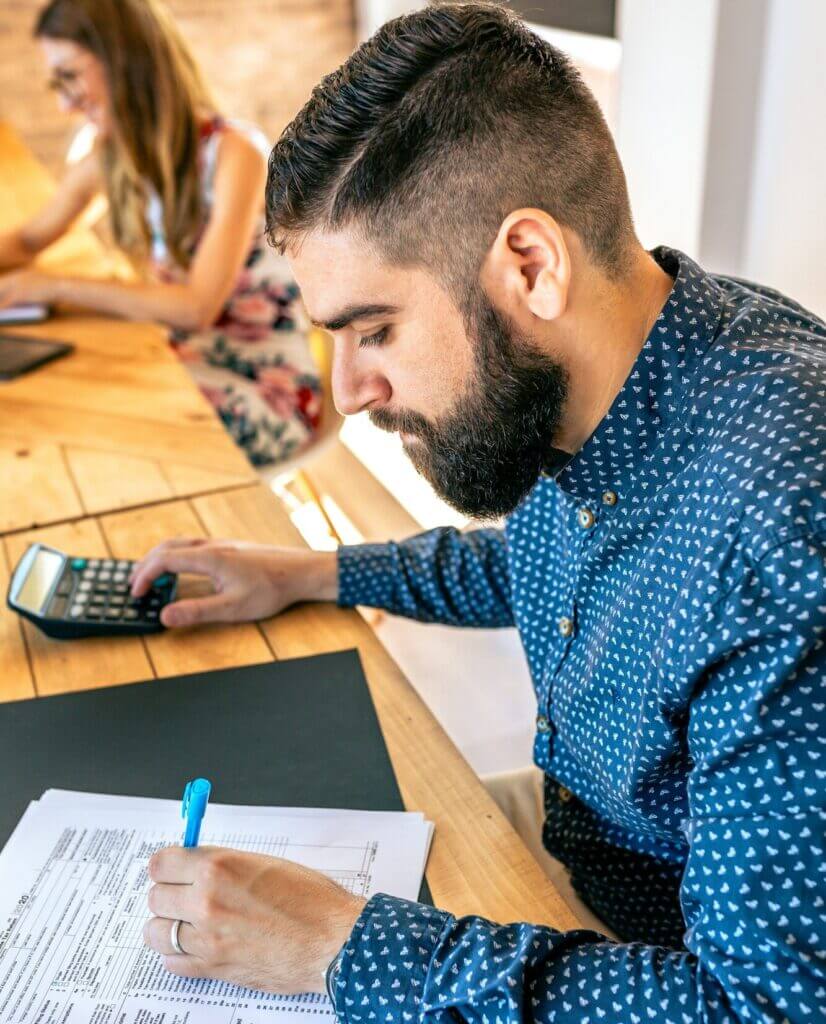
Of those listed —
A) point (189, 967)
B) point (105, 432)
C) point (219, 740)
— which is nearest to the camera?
point (189, 967)

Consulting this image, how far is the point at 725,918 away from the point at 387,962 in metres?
0.22

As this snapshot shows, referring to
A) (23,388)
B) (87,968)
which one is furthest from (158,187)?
(87,968)

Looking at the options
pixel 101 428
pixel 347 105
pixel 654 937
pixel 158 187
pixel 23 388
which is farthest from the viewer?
pixel 158 187

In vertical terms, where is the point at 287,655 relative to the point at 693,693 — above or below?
below

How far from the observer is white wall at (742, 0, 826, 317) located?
5.10 ft

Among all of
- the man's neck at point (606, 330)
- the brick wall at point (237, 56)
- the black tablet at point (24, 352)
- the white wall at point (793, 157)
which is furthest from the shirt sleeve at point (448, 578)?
the brick wall at point (237, 56)

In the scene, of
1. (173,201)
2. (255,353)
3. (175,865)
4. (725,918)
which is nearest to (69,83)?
(173,201)

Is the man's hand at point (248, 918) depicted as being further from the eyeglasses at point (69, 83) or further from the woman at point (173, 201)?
the eyeglasses at point (69, 83)

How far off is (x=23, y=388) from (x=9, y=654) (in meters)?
0.72

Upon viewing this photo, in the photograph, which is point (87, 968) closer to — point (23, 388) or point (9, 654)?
point (9, 654)

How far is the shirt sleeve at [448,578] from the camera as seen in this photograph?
4.07ft

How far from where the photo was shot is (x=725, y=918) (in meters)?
0.66

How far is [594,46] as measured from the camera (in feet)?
7.18

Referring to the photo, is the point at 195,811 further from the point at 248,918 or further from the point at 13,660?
the point at 13,660
